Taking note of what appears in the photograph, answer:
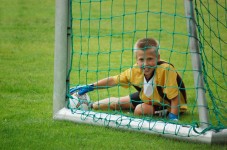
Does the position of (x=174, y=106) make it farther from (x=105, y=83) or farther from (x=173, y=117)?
(x=105, y=83)

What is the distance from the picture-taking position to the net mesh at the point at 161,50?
4.53m

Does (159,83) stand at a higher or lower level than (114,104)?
higher

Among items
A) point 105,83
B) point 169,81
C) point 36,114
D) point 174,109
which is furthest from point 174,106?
point 36,114

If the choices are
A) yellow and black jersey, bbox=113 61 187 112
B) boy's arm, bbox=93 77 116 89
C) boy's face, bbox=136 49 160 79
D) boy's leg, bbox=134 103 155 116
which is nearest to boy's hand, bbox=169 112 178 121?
yellow and black jersey, bbox=113 61 187 112

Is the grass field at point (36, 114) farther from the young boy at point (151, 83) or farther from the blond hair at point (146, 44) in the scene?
the blond hair at point (146, 44)

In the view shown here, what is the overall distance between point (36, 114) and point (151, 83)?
106 cm

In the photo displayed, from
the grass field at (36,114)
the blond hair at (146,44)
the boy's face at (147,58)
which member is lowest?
the grass field at (36,114)

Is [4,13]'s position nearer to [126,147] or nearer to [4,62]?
[4,62]

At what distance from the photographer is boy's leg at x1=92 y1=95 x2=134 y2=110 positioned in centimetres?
497

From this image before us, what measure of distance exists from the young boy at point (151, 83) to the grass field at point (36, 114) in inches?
20.3

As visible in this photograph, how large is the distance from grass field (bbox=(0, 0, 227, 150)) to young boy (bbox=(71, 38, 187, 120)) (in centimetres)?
52

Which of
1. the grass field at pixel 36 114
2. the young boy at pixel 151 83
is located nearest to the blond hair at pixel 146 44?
the young boy at pixel 151 83

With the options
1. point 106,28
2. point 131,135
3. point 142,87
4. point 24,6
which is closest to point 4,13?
point 24,6

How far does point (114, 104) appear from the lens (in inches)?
201
